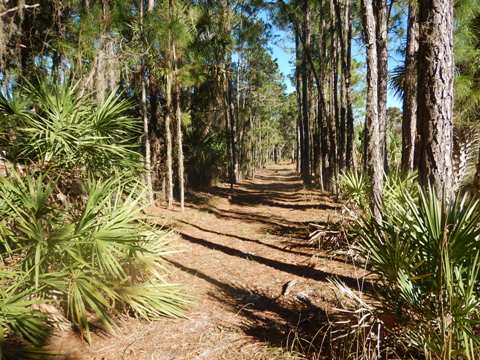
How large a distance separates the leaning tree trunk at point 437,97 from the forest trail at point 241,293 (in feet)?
6.76

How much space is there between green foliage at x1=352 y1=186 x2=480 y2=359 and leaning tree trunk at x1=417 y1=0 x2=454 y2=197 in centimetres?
108

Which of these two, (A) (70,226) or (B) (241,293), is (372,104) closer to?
(B) (241,293)

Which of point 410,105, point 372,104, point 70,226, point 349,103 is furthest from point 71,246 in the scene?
point 349,103

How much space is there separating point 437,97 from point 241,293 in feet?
12.7

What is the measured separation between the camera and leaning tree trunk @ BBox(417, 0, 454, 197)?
404cm

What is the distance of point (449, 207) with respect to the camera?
304 cm

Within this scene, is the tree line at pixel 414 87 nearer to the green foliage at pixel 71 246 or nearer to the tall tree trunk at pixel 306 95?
the tall tree trunk at pixel 306 95

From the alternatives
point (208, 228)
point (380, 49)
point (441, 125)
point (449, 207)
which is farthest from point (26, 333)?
point (380, 49)

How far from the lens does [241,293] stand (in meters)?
5.83

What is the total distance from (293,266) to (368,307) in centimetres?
374

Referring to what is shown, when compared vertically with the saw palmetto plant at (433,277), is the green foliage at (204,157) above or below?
above

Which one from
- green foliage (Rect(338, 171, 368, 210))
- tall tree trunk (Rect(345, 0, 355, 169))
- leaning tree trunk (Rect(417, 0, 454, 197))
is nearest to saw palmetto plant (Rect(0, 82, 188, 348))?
leaning tree trunk (Rect(417, 0, 454, 197))

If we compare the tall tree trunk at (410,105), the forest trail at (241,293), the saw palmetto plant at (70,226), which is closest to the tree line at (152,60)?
the saw palmetto plant at (70,226)

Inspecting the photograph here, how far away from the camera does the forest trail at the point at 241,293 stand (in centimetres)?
402
